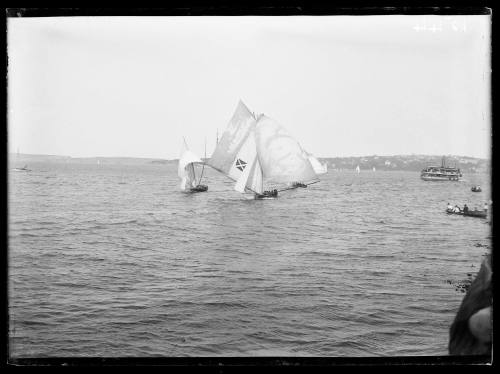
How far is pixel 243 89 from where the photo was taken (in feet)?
8.64

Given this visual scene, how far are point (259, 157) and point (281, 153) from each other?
0.53ft

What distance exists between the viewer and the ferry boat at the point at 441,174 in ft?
8.43

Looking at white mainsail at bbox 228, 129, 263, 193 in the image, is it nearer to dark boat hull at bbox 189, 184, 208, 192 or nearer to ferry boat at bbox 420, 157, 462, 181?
dark boat hull at bbox 189, 184, 208, 192

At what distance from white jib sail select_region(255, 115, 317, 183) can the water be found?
117 mm

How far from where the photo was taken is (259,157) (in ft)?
9.33

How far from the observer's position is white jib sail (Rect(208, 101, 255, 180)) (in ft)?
8.70

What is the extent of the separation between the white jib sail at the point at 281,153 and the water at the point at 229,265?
117 mm

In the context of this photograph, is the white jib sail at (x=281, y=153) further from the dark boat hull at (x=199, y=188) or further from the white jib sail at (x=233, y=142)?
the dark boat hull at (x=199, y=188)

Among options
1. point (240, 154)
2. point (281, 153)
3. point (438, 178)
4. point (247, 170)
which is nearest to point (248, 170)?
point (247, 170)

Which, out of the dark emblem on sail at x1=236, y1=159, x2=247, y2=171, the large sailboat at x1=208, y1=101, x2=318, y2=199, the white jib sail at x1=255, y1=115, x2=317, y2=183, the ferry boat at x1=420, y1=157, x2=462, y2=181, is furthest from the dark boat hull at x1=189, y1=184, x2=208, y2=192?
the ferry boat at x1=420, y1=157, x2=462, y2=181

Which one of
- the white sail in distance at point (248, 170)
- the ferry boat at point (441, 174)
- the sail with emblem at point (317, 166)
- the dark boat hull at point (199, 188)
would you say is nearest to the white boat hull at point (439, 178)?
the ferry boat at point (441, 174)

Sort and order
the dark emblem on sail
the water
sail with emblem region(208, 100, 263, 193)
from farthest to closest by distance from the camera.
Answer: the dark emblem on sail
sail with emblem region(208, 100, 263, 193)
the water

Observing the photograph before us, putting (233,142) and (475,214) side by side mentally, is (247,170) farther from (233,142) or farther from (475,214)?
(475,214)
